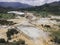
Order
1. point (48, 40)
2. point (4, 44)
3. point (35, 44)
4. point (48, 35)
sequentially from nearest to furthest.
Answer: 1. point (4, 44)
2. point (35, 44)
3. point (48, 40)
4. point (48, 35)

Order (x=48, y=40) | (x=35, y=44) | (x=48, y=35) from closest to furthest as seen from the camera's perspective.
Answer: (x=35, y=44)
(x=48, y=40)
(x=48, y=35)

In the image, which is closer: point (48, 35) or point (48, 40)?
point (48, 40)

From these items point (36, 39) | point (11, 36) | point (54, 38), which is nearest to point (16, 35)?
point (11, 36)

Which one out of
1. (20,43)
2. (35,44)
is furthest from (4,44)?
(35,44)

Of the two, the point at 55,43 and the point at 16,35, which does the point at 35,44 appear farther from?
the point at 16,35

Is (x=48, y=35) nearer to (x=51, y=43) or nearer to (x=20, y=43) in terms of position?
(x=51, y=43)

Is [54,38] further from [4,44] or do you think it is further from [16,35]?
[4,44]

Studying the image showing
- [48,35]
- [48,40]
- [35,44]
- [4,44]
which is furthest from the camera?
[48,35]

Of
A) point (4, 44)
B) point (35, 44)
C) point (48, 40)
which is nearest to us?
point (4, 44)

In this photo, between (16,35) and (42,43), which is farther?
(16,35)
